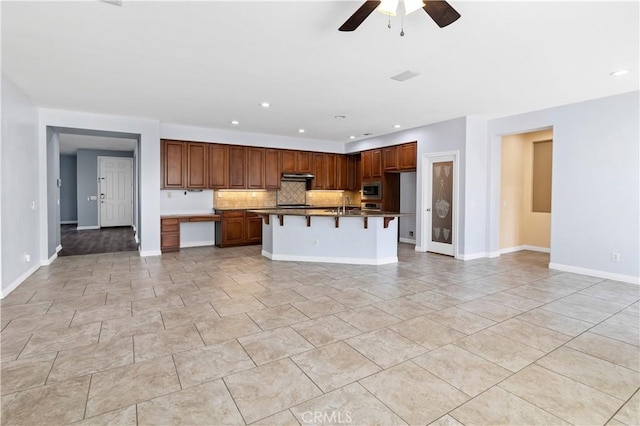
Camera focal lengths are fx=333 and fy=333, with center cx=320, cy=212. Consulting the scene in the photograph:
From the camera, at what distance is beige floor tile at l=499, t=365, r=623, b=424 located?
189cm

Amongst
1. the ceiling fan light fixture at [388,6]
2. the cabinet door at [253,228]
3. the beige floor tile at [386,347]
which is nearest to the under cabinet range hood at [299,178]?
the cabinet door at [253,228]

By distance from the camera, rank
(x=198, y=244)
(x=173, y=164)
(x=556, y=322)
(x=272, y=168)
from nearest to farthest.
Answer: (x=556, y=322) < (x=173, y=164) < (x=198, y=244) < (x=272, y=168)

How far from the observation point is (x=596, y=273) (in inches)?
197

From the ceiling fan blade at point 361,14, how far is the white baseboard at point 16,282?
4.72m

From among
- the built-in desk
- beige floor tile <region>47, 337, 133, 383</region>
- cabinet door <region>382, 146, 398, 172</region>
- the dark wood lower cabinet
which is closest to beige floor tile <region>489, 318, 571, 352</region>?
beige floor tile <region>47, 337, 133, 383</region>

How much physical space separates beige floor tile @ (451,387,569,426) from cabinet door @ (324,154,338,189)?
7.52 metres

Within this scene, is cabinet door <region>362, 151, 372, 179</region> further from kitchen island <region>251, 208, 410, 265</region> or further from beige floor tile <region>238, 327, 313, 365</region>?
beige floor tile <region>238, 327, 313, 365</region>

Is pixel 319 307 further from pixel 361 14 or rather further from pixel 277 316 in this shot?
pixel 361 14

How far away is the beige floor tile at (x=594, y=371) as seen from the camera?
2.16 m

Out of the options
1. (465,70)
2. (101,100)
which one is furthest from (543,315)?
(101,100)

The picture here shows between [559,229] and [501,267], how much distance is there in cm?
107

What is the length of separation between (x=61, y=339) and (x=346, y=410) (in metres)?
2.49

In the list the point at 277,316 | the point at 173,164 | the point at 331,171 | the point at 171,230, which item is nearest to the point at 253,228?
the point at 171,230

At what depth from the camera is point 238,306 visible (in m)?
3.62
